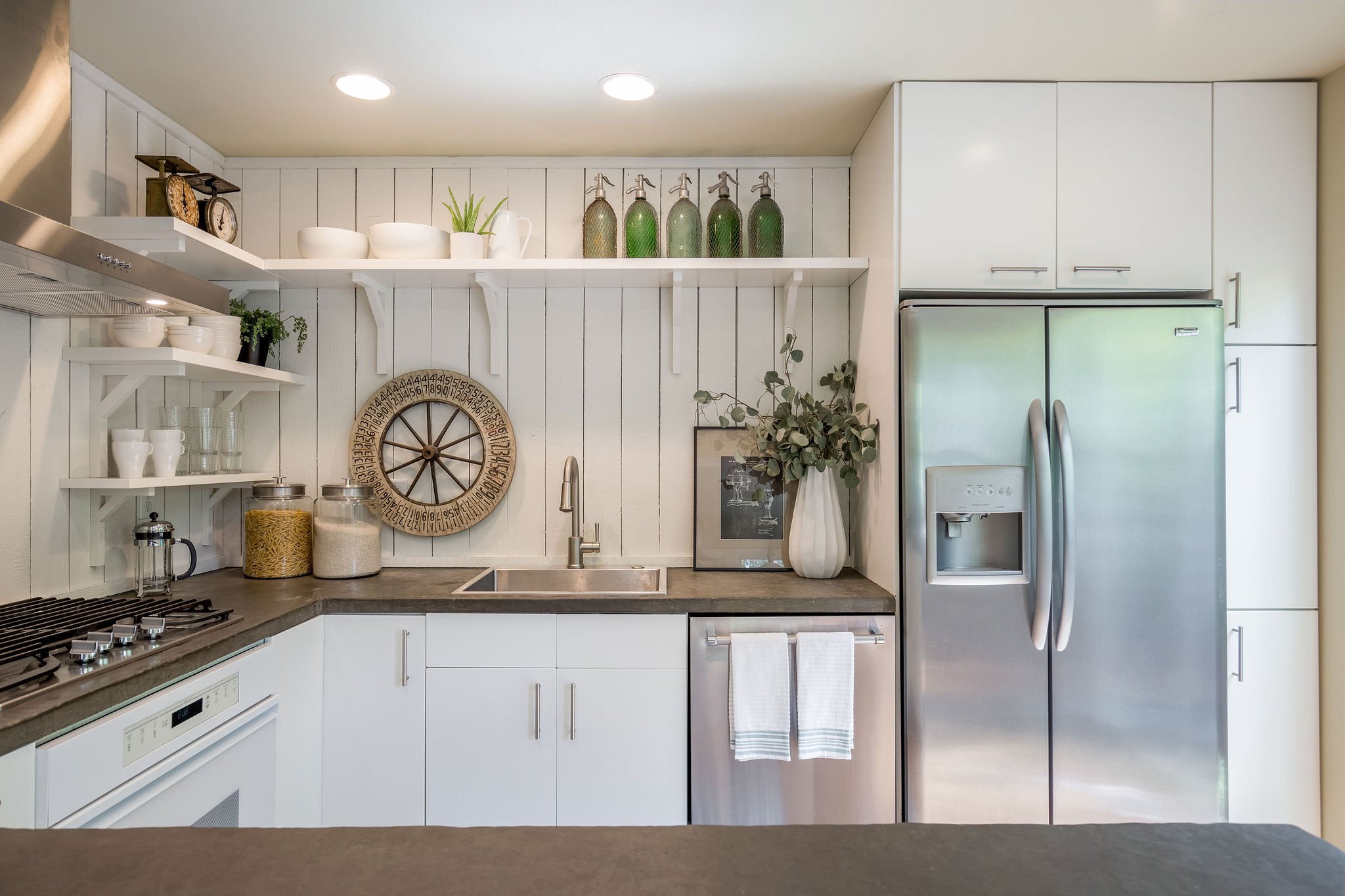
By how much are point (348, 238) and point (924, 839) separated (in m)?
2.47

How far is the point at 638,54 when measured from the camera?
1.98 meters

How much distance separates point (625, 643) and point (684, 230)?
131 centimetres

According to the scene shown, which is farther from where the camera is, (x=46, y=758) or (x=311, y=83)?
(x=311, y=83)

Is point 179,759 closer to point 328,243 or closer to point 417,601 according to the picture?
point 417,601

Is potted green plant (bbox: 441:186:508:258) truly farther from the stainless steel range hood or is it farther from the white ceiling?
Result: the stainless steel range hood

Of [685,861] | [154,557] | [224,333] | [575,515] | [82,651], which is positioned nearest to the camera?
[685,861]

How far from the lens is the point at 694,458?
8.84ft

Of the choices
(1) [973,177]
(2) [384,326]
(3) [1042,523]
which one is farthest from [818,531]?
(2) [384,326]

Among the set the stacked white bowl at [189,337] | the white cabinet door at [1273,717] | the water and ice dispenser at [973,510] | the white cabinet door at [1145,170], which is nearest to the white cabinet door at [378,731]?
the stacked white bowl at [189,337]

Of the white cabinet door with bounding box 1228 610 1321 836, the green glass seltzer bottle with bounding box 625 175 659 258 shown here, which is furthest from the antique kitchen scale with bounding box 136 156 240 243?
the white cabinet door with bounding box 1228 610 1321 836

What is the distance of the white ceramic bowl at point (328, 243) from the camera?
8.00 feet

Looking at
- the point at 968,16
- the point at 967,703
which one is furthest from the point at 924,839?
the point at 968,16

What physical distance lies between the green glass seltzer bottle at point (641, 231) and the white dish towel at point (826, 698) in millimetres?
1348

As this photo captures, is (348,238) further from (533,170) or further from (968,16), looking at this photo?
(968,16)
